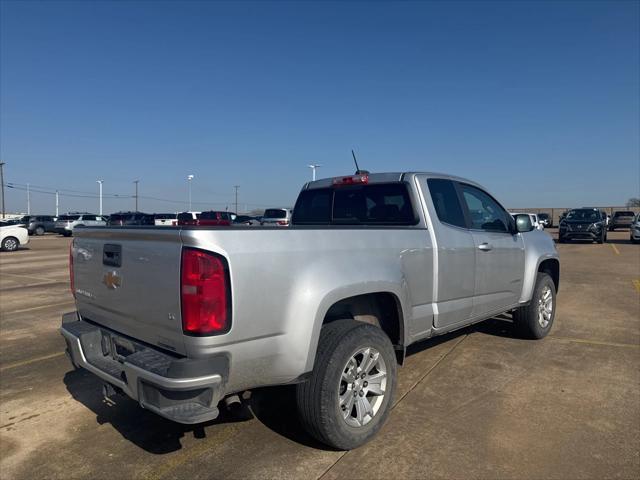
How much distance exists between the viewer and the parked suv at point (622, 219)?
3484 centimetres

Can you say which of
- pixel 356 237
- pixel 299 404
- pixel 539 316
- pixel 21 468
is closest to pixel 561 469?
pixel 299 404

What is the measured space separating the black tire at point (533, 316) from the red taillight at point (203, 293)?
14.1 feet

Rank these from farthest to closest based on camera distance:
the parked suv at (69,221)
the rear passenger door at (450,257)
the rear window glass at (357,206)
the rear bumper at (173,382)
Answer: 1. the parked suv at (69,221)
2. the rear window glass at (357,206)
3. the rear passenger door at (450,257)
4. the rear bumper at (173,382)

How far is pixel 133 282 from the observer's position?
2.83 metres

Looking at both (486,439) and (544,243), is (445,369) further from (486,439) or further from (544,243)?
(544,243)

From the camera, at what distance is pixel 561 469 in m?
2.91

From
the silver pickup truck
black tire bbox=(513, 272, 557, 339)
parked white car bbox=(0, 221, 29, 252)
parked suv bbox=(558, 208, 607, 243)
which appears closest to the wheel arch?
the silver pickup truck

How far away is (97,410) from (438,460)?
2721mm

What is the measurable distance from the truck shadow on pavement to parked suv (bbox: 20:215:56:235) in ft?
142

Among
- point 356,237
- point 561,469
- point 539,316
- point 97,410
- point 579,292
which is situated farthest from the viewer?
point 579,292

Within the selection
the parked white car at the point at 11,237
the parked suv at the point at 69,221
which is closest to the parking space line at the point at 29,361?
the parked white car at the point at 11,237

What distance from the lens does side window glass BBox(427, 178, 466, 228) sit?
4179 millimetres

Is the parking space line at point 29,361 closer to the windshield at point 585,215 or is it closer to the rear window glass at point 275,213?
the rear window glass at point 275,213

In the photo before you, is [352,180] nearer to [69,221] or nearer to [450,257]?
[450,257]
